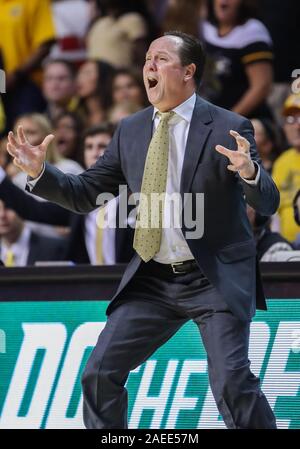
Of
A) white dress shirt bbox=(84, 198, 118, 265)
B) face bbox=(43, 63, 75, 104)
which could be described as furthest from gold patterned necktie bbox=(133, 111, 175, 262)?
face bbox=(43, 63, 75, 104)

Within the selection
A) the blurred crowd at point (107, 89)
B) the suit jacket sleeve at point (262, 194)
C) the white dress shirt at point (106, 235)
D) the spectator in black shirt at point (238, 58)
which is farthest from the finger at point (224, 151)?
the spectator in black shirt at point (238, 58)

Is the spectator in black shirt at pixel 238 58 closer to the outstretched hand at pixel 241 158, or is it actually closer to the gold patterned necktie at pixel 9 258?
the gold patterned necktie at pixel 9 258

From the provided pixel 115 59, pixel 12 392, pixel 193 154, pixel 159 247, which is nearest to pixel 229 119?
pixel 193 154

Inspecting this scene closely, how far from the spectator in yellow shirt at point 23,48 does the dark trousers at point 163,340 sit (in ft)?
15.0

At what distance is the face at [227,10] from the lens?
7996 millimetres

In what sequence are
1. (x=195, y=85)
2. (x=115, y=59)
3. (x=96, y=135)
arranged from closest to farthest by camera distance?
(x=195, y=85)
(x=96, y=135)
(x=115, y=59)

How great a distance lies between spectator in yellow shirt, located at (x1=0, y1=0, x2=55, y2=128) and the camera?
9.04 m

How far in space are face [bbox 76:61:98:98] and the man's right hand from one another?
397 cm

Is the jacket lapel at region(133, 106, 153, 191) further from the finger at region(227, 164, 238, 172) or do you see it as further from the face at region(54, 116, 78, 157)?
the face at region(54, 116, 78, 157)

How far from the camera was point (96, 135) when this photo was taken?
23.4ft
